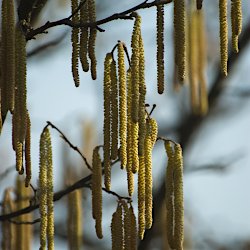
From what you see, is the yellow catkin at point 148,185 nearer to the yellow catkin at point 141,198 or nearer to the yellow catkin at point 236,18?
the yellow catkin at point 141,198

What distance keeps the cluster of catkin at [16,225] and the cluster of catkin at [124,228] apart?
52 centimetres

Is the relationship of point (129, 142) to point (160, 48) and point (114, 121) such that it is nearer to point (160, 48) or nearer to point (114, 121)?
point (114, 121)

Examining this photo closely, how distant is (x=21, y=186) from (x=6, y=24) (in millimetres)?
1069

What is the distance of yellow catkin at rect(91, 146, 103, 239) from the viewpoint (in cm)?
294

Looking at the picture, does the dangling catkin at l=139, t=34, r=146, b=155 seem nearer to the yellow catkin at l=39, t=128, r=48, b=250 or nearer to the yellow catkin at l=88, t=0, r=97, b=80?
the yellow catkin at l=88, t=0, r=97, b=80

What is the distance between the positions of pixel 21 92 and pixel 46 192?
36 cm

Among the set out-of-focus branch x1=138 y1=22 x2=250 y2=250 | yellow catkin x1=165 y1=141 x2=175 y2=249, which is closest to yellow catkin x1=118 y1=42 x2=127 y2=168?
yellow catkin x1=165 y1=141 x2=175 y2=249

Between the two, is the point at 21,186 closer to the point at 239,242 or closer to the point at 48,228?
the point at 48,228

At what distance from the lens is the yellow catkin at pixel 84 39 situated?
9.21ft

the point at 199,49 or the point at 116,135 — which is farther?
the point at 199,49

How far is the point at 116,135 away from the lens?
278cm

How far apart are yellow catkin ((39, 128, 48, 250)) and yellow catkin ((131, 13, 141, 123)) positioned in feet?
1.36

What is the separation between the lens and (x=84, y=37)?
9.29ft

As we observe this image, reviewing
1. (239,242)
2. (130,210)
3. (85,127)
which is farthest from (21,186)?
(239,242)
